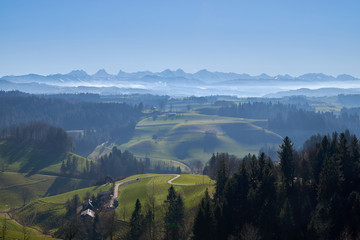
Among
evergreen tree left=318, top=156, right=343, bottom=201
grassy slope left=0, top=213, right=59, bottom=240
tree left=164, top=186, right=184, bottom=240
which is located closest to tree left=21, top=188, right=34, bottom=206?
grassy slope left=0, top=213, right=59, bottom=240

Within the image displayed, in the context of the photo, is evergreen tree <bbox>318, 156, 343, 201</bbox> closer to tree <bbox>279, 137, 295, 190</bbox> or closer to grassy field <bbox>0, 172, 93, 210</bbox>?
tree <bbox>279, 137, 295, 190</bbox>

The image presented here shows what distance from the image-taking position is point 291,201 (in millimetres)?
70125

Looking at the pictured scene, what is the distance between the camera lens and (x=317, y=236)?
5584 cm

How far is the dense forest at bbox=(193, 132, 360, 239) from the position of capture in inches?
2243

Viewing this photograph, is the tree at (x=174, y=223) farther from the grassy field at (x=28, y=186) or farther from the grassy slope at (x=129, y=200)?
the grassy field at (x=28, y=186)

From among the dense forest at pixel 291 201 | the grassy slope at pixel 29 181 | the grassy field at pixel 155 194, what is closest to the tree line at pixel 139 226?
the grassy field at pixel 155 194

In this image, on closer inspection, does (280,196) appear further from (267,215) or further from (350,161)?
(350,161)

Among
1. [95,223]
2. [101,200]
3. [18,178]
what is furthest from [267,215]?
[18,178]

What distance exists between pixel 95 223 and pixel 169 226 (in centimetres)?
2449

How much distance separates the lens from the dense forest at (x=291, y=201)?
5697cm

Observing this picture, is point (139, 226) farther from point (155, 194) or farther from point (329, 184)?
point (329, 184)

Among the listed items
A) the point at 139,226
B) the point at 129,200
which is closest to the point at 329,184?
the point at 139,226

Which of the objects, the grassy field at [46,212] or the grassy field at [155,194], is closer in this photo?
the grassy field at [155,194]

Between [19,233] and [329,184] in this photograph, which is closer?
[329,184]
